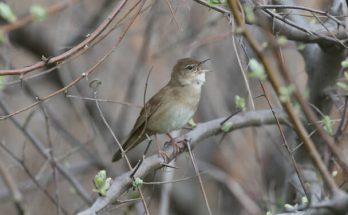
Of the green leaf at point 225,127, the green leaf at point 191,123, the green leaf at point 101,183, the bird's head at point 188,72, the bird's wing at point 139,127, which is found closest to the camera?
the green leaf at point 101,183

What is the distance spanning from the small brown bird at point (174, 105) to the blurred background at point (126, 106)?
1.26ft

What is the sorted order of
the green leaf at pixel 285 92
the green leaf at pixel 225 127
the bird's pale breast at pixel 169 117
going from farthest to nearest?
the bird's pale breast at pixel 169 117
the green leaf at pixel 225 127
the green leaf at pixel 285 92

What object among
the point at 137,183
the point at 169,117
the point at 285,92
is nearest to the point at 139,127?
the point at 169,117

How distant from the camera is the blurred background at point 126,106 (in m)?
6.22

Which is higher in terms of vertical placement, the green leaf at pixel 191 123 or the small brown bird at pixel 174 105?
the small brown bird at pixel 174 105

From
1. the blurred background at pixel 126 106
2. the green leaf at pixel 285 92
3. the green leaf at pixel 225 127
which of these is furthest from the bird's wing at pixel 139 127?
the green leaf at pixel 285 92

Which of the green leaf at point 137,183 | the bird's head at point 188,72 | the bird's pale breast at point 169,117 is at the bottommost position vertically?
the green leaf at point 137,183

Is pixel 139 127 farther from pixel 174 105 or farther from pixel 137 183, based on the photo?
pixel 137 183

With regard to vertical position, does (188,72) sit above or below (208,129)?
above

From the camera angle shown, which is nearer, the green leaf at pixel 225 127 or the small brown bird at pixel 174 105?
the green leaf at pixel 225 127

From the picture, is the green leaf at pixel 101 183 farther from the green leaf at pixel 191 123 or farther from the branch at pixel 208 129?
the green leaf at pixel 191 123

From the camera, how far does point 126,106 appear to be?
6.72m

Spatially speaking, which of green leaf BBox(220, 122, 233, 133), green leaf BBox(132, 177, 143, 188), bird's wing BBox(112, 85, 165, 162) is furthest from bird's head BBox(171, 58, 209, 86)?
green leaf BBox(132, 177, 143, 188)

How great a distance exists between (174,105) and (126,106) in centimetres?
162
